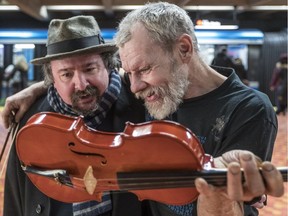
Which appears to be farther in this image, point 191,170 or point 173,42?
point 173,42

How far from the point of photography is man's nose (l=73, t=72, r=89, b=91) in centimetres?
A: 143

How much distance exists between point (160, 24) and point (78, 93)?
40 centimetres

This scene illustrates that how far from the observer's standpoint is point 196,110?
1.29 m

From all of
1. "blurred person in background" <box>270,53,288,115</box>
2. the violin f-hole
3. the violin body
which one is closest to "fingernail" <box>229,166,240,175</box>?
the violin body

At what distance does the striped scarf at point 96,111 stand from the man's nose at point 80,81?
0.09 meters

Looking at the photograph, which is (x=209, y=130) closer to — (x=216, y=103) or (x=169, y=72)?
(x=216, y=103)

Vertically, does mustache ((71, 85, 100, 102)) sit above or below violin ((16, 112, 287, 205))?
above

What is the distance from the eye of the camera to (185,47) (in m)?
1.33

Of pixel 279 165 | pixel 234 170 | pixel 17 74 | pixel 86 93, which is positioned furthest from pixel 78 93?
pixel 17 74

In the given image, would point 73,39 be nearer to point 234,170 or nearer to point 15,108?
point 15,108

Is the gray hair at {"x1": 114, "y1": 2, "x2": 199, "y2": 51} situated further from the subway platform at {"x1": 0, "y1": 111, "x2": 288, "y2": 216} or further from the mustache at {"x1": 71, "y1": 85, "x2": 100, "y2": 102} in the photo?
the subway platform at {"x1": 0, "y1": 111, "x2": 288, "y2": 216}

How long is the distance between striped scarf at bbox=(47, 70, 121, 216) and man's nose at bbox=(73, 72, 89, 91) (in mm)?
85

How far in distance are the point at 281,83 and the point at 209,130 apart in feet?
25.2

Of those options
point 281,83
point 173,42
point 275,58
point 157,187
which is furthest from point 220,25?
point 157,187
